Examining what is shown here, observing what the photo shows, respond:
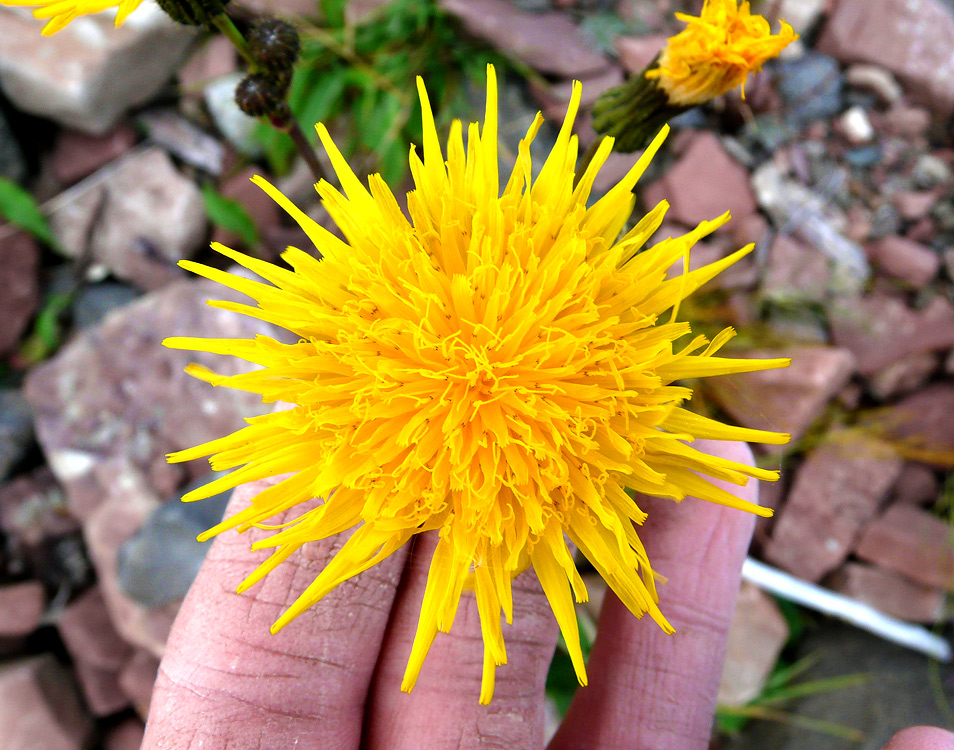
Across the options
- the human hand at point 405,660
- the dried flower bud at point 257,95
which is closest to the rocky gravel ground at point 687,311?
the human hand at point 405,660

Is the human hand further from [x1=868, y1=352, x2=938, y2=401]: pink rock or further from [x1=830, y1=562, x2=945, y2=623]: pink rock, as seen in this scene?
[x1=868, y1=352, x2=938, y2=401]: pink rock

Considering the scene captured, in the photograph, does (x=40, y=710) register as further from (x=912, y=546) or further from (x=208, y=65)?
(x=912, y=546)

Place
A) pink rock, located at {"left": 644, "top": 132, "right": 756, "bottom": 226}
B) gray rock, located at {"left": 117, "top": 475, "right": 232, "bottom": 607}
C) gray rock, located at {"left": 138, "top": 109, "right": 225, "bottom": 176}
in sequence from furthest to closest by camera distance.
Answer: gray rock, located at {"left": 138, "top": 109, "right": 225, "bottom": 176} < pink rock, located at {"left": 644, "top": 132, "right": 756, "bottom": 226} < gray rock, located at {"left": 117, "top": 475, "right": 232, "bottom": 607}

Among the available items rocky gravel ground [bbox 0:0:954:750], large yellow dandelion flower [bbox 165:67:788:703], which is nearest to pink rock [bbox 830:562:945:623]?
rocky gravel ground [bbox 0:0:954:750]

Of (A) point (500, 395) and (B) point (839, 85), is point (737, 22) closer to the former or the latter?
(A) point (500, 395)

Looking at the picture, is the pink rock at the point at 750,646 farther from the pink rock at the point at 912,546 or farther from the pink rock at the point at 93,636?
the pink rock at the point at 93,636
